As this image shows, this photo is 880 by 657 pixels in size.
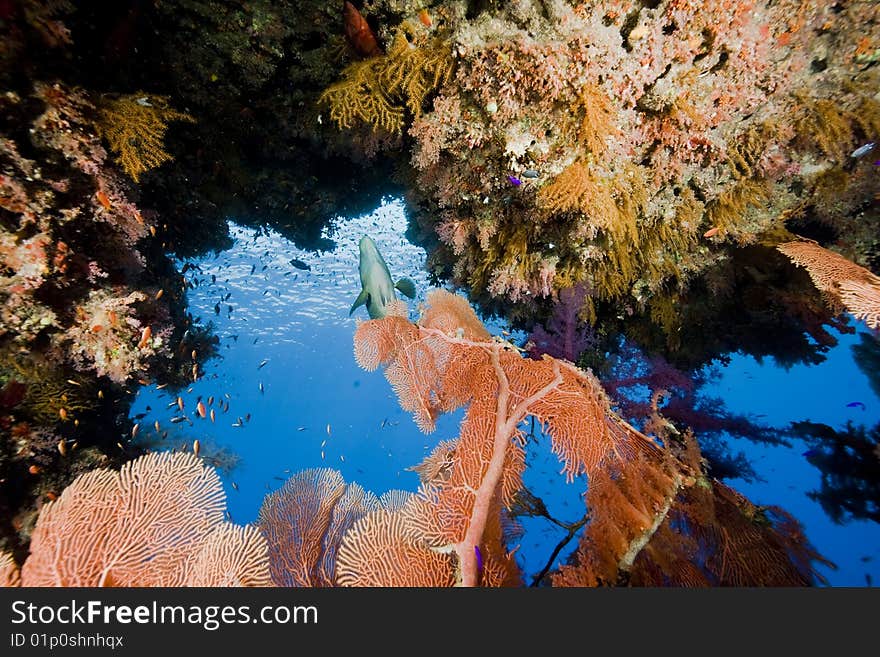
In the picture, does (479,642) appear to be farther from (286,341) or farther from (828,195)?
(286,341)

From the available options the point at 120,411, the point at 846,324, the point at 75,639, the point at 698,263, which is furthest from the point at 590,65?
the point at 120,411

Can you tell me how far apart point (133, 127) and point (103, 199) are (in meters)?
0.89

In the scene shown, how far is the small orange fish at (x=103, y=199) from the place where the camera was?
3.97m

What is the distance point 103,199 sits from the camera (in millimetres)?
4012

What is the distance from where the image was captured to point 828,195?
4105 mm

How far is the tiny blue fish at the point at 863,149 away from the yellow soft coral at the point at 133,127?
698 centimetres

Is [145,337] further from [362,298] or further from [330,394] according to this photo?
[330,394]

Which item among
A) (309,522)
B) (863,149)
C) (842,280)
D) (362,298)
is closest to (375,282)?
(362,298)

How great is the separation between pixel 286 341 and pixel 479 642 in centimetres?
3152

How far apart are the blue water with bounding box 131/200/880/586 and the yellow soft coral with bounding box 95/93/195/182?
183 inches

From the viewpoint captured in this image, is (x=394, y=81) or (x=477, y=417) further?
(x=394, y=81)

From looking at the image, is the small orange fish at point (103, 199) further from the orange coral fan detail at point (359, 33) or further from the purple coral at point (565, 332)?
the purple coral at point (565, 332)

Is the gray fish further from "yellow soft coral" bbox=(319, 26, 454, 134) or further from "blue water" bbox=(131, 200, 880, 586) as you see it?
"blue water" bbox=(131, 200, 880, 586)

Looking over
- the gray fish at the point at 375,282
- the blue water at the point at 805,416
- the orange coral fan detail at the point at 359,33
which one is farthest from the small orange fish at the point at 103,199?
the blue water at the point at 805,416
